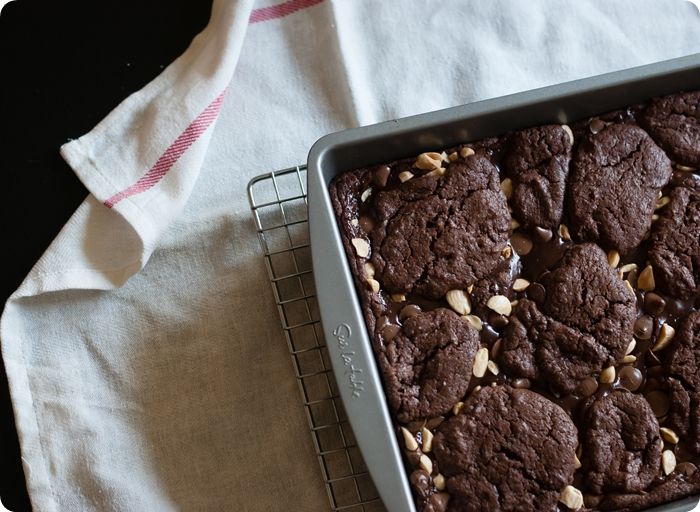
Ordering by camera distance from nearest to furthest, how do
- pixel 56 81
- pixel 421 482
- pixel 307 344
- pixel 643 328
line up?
pixel 421 482
pixel 643 328
pixel 307 344
pixel 56 81

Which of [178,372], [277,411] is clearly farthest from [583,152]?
[178,372]

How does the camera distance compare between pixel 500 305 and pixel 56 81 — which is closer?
pixel 500 305

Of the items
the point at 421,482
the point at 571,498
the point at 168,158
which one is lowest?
the point at 571,498

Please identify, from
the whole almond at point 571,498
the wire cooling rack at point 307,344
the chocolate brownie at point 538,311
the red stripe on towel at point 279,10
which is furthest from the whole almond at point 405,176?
the whole almond at point 571,498

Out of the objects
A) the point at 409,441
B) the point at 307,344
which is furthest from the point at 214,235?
the point at 409,441

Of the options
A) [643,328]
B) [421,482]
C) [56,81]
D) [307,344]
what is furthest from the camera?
[56,81]

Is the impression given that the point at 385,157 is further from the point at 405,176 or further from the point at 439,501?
the point at 439,501

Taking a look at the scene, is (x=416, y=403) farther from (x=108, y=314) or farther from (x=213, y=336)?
(x=108, y=314)

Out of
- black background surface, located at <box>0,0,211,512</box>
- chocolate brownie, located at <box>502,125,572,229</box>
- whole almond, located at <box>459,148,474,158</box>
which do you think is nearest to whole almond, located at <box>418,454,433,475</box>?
chocolate brownie, located at <box>502,125,572,229</box>
